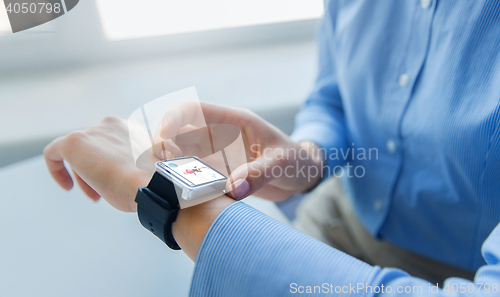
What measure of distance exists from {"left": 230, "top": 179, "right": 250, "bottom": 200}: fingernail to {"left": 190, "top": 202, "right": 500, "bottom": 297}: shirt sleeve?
0.11 feet

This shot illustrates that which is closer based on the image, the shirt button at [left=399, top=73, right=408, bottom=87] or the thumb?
the thumb

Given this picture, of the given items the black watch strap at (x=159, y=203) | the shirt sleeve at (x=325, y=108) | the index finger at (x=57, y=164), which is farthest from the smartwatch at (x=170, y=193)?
the shirt sleeve at (x=325, y=108)

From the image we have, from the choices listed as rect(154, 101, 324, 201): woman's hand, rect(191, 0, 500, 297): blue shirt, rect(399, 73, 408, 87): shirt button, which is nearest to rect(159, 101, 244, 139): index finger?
rect(154, 101, 324, 201): woman's hand

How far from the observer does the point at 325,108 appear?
0.67 metres

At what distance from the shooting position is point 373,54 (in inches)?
20.6

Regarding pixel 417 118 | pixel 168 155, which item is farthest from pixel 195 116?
pixel 417 118

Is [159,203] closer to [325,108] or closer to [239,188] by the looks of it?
[239,188]

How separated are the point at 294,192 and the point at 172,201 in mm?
283

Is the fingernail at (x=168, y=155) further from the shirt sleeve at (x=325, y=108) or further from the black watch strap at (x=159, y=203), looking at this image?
the shirt sleeve at (x=325, y=108)

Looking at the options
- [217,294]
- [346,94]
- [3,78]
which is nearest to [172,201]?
[217,294]

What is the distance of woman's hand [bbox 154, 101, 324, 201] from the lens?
0.37 m

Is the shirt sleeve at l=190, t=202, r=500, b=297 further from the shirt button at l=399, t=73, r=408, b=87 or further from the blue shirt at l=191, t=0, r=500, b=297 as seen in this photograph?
the shirt button at l=399, t=73, r=408, b=87

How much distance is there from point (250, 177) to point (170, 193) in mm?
94

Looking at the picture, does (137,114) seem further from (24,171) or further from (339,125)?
(339,125)
